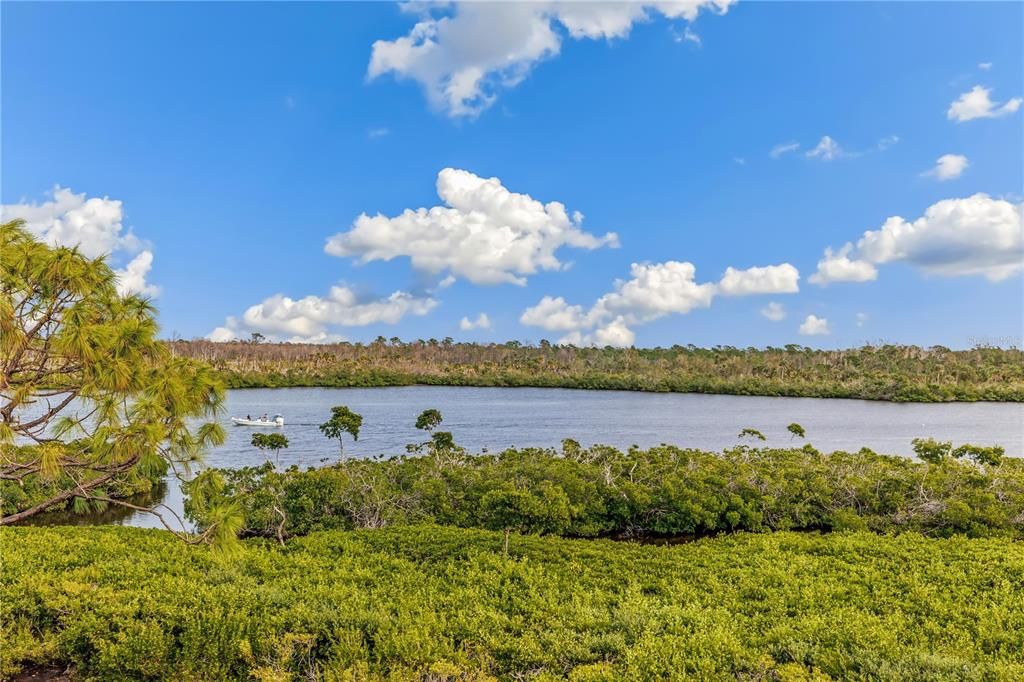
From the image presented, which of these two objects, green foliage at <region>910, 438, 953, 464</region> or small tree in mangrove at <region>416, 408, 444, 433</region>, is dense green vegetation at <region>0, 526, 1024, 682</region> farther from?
green foliage at <region>910, 438, 953, 464</region>

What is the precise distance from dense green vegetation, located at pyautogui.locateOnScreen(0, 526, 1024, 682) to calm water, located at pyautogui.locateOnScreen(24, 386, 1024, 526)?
31.2 feet

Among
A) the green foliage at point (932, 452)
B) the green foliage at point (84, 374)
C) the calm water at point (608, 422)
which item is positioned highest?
the green foliage at point (84, 374)

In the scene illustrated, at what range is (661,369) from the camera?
3027 inches

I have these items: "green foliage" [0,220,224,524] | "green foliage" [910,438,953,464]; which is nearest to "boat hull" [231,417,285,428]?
"green foliage" [0,220,224,524]

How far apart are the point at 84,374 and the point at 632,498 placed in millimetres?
10603

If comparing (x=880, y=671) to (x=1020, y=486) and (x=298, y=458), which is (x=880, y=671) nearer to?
(x=1020, y=486)

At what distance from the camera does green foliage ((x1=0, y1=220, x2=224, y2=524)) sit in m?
3.94

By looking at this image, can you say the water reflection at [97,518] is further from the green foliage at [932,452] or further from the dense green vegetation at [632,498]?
the green foliage at [932,452]

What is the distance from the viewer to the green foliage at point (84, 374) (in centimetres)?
394

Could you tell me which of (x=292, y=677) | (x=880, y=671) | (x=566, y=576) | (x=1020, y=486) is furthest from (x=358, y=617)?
(x=1020, y=486)

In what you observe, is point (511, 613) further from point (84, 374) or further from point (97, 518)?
point (97, 518)

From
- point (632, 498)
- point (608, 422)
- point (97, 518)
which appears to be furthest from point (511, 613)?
point (608, 422)

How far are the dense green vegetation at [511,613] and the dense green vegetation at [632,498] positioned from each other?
2645 mm

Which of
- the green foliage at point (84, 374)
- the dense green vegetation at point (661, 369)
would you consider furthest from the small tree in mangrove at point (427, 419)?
the dense green vegetation at point (661, 369)
